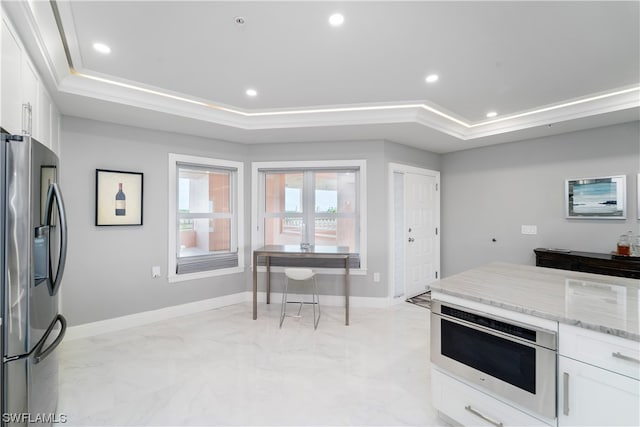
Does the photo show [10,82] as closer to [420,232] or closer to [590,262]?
[420,232]

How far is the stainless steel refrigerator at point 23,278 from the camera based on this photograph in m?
1.31

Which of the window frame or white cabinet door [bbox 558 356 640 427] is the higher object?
the window frame

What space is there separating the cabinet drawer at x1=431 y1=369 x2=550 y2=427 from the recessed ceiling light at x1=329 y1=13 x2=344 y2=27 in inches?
92.4

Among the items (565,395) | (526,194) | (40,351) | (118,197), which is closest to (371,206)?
(526,194)

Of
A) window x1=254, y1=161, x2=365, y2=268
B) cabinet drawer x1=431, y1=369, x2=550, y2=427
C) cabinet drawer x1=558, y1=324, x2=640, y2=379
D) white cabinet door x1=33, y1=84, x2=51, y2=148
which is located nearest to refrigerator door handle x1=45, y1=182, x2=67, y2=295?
white cabinet door x1=33, y1=84, x2=51, y2=148

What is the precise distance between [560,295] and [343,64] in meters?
2.21

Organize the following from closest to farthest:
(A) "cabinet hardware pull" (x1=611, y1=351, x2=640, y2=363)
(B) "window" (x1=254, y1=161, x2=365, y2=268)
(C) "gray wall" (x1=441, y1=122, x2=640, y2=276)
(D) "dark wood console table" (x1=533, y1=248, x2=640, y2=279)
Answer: (A) "cabinet hardware pull" (x1=611, y1=351, x2=640, y2=363) → (D) "dark wood console table" (x1=533, y1=248, x2=640, y2=279) → (C) "gray wall" (x1=441, y1=122, x2=640, y2=276) → (B) "window" (x1=254, y1=161, x2=365, y2=268)

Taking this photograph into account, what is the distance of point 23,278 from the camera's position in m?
1.35

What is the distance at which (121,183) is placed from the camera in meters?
3.38

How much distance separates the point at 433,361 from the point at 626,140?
3.81 meters

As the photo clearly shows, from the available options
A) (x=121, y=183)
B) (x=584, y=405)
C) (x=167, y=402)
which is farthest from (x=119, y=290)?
(x=584, y=405)

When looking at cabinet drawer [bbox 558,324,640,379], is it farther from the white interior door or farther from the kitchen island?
the white interior door

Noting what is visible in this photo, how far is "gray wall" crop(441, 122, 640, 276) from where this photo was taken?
3.57 meters

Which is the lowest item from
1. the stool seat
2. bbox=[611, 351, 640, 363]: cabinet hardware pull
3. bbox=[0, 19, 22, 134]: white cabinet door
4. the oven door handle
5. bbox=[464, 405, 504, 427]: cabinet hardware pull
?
bbox=[464, 405, 504, 427]: cabinet hardware pull
